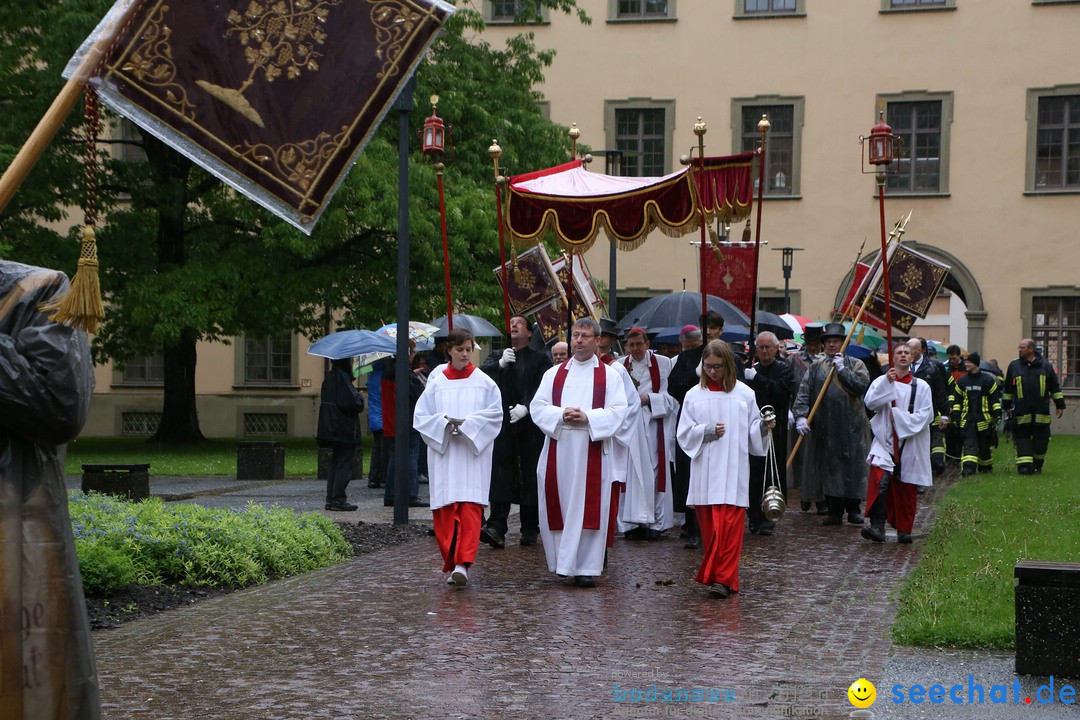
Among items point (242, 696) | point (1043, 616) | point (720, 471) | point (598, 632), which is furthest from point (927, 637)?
point (242, 696)

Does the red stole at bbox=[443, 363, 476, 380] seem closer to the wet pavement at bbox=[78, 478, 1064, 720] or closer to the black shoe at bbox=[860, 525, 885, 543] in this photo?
the wet pavement at bbox=[78, 478, 1064, 720]

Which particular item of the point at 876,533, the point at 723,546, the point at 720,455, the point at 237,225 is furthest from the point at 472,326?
the point at 237,225

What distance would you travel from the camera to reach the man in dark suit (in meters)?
12.7

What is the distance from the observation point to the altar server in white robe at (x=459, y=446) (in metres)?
10.3

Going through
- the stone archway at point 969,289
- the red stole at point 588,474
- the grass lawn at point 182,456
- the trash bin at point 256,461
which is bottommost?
the grass lawn at point 182,456

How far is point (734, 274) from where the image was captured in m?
14.1

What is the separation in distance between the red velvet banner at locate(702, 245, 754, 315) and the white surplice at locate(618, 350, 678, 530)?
90 cm

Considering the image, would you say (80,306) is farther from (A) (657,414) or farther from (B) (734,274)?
(B) (734,274)

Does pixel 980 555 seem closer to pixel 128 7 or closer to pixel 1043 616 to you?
pixel 1043 616

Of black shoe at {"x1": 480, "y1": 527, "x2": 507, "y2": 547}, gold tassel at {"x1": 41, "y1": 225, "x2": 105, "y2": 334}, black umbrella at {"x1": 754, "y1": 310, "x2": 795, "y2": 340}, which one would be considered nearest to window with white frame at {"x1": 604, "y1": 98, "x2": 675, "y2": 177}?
black umbrella at {"x1": 754, "y1": 310, "x2": 795, "y2": 340}

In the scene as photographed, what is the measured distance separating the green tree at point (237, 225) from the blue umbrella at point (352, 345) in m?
5.95

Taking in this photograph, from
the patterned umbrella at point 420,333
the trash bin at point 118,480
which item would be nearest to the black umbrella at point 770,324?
the patterned umbrella at point 420,333

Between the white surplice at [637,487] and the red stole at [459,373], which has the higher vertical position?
the red stole at [459,373]

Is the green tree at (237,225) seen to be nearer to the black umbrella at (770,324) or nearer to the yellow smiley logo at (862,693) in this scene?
the black umbrella at (770,324)
